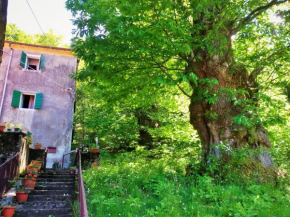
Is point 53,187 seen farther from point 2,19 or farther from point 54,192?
point 2,19

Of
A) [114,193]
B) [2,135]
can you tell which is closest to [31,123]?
[2,135]

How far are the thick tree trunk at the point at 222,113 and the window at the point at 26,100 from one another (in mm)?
10640

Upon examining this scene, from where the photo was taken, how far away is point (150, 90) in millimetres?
7789

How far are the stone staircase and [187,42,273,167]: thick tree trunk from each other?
4.12 m

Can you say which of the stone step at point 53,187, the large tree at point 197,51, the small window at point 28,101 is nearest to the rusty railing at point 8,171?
the stone step at point 53,187

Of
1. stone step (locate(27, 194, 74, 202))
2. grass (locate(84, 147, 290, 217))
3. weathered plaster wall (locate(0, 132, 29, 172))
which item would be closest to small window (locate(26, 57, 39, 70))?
weathered plaster wall (locate(0, 132, 29, 172))

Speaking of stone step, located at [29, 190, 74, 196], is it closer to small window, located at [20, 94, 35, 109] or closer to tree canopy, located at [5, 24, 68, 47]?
small window, located at [20, 94, 35, 109]

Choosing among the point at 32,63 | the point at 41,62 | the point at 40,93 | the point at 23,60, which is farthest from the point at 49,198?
the point at 32,63

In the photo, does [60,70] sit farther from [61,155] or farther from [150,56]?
[150,56]

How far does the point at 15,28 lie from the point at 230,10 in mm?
24806

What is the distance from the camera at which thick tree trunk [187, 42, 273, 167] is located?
6051 mm

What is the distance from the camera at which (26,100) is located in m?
14.2

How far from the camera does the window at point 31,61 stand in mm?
14063

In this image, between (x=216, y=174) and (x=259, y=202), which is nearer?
(x=259, y=202)
